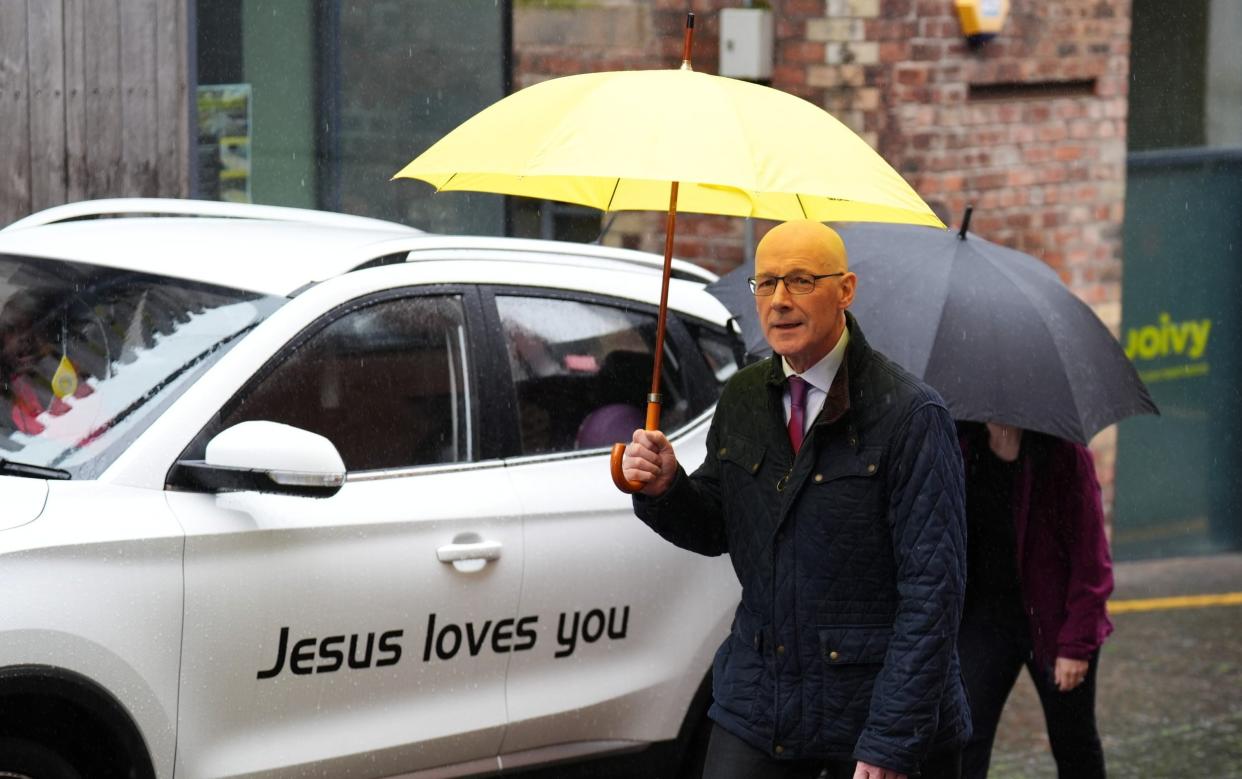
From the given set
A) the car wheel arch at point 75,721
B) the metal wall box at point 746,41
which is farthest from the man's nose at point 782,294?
the metal wall box at point 746,41

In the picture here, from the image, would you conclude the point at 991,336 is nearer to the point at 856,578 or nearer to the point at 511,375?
the point at 511,375

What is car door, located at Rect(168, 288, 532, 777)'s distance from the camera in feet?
14.3

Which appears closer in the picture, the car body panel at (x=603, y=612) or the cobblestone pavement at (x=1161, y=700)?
the car body panel at (x=603, y=612)

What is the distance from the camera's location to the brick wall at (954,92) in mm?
9250

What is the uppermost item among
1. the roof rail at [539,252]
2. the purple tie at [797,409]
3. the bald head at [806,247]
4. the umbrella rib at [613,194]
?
the umbrella rib at [613,194]

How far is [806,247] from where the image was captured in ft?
12.6

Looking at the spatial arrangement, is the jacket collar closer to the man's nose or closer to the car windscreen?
the man's nose

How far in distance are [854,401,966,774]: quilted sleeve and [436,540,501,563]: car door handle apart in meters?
1.31

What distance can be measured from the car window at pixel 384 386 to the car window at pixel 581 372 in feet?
0.61

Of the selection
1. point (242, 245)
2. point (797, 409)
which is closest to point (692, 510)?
point (797, 409)

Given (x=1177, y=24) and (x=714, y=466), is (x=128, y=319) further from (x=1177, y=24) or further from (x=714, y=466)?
(x=1177, y=24)

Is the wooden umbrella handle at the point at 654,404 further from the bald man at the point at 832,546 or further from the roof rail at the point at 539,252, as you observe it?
the roof rail at the point at 539,252

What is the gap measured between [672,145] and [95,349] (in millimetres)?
1625

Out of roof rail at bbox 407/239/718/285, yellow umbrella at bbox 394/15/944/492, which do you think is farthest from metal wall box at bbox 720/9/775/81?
yellow umbrella at bbox 394/15/944/492
